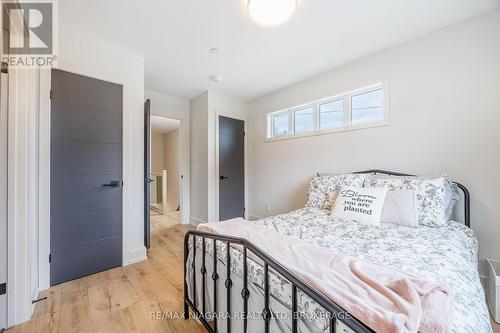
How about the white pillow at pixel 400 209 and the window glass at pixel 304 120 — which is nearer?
the white pillow at pixel 400 209

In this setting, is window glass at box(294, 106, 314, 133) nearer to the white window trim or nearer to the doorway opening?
the white window trim

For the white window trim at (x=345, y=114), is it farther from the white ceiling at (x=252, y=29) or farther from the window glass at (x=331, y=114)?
the white ceiling at (x=252, y=29)

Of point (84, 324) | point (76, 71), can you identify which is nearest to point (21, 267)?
point (84, 324)

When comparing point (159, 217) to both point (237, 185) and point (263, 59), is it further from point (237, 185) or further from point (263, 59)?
point (263, 59)

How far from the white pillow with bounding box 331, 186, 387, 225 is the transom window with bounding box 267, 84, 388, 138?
3.37 feet

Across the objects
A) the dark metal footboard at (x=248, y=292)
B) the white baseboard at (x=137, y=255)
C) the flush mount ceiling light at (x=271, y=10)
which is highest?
the flush mount ceiling light at (x=271, y=10)

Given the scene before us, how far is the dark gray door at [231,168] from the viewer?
3.89 metres

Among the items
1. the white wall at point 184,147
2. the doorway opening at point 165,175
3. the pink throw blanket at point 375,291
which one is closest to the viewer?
the pink throw blanket at point 375,291

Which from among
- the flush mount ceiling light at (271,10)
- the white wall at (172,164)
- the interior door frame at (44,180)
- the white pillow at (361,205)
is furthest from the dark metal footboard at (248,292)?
the white wall at (172,164)

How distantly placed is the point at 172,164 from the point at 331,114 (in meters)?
4.94

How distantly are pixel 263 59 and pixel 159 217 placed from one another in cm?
405

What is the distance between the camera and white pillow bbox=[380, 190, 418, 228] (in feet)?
5.74

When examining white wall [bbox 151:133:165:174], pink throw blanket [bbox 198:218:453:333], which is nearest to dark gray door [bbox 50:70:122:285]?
pink throw blanket [bbox 198:218:453:333]

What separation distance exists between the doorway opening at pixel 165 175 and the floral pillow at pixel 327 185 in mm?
2845
